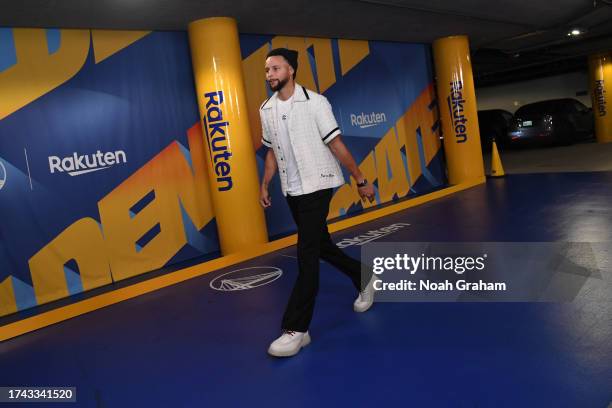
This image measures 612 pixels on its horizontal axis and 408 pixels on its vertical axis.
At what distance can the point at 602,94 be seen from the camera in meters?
14.5

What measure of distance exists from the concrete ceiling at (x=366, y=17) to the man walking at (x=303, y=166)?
8.11 ft

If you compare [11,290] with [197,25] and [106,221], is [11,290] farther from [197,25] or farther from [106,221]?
[197,25]

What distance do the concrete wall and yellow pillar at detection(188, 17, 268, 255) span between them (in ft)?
54.8

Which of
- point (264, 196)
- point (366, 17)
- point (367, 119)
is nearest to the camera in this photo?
point (264, 196)

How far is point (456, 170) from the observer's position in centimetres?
930

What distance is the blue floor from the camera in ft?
7.57

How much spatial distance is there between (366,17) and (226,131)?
2.61m

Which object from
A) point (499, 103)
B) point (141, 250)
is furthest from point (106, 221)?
point (499, 103)

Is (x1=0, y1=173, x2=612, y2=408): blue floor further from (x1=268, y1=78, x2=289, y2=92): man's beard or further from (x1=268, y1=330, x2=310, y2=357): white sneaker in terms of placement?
(x1=268, y1=78, x2=289, y2=92): man's beard

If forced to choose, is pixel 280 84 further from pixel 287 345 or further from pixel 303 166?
pixel 287 345

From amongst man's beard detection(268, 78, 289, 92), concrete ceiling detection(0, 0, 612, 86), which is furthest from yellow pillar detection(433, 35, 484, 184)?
man's beard detection(268, 78, 289, 92)

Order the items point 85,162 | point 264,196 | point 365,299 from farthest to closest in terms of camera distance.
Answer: point 85,162 → point 365,299 → point 264,196

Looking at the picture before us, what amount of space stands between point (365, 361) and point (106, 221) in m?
3.52

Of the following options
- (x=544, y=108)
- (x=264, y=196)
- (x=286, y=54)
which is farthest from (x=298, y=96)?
(x=544, y=108)
